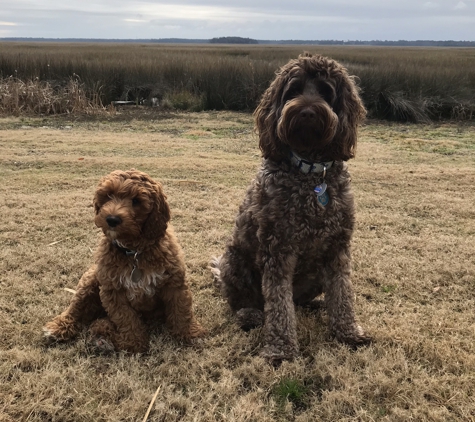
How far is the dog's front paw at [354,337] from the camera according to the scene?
3.70 m

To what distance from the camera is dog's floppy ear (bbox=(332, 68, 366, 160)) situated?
3424mm

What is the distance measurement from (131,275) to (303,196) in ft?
4.72

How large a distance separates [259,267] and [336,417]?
1.25 metres

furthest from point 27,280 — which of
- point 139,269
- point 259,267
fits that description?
point 259,267

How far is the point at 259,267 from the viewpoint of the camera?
371 cm

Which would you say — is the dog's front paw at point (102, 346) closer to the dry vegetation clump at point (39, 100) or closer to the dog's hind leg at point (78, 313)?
the dog's hind leg at point (78, 313)

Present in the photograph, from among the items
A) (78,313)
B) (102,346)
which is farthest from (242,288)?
(78,313)

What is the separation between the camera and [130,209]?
3.26 meters

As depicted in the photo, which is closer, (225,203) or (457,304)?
(457,304)

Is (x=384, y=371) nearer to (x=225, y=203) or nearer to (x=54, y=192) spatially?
(x=225, y=203)

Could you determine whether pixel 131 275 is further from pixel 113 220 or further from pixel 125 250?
pixel 113 220

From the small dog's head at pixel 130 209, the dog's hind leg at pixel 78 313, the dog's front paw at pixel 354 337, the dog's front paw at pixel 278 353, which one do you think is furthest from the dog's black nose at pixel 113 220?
the dog's front paw at pixel 354 337

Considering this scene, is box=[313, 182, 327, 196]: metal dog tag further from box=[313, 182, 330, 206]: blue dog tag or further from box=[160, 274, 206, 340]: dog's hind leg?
box=[160, 274, 206, 340]: dog's hind leg

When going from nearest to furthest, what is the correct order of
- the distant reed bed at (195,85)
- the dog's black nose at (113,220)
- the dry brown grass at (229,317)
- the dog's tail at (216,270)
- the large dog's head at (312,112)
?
the dry brown grass at (229,317)
the dog's black nose at (113,220)
the large dog's head at (312,112)
the dog's tail at (216,270)
the distant reed bed at (195,85)
